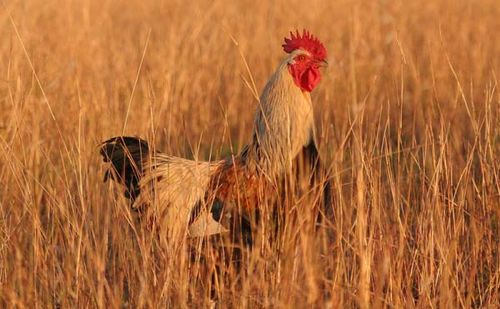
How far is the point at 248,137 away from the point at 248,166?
2616mm

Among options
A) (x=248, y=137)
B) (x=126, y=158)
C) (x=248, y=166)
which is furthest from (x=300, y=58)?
(x=248, y=137)

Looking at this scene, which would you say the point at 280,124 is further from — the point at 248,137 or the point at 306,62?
the point at 248,137

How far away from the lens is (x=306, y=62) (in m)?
3.76

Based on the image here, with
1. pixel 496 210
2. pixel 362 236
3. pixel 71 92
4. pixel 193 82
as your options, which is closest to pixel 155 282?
pixel 362 236

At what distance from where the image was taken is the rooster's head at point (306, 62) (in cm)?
372

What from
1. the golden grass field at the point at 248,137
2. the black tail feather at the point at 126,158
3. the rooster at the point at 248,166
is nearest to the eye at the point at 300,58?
the rooster at the point at 248,166

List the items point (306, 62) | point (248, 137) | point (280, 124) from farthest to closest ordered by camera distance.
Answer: point (248, 137) < point (306, 62) < point (280, 124)

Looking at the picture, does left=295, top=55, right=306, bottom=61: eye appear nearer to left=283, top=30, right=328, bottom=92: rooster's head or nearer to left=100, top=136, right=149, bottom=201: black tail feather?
left=283, top=30, right=328, bottom=92: rooster's head

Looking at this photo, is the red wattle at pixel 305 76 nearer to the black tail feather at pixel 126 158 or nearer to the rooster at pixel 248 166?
the rooster at pixel 248 166

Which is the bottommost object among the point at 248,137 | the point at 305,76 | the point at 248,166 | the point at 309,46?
the point at 248,166

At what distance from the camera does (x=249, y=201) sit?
350cm

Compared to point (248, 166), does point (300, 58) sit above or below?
above

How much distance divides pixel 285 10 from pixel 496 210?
5.22 meters

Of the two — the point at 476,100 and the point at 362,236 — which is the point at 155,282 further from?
the point at 476,100
